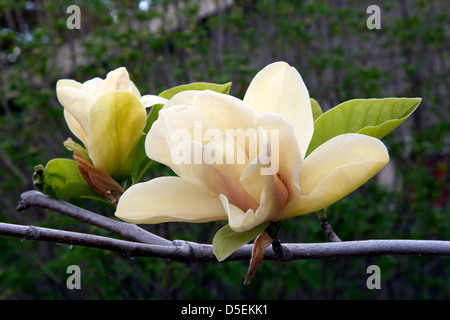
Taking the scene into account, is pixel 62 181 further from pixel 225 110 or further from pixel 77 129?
pixel 225 110

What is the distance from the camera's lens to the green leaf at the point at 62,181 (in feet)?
2.23

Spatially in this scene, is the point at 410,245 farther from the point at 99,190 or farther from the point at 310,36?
the point at 310,36

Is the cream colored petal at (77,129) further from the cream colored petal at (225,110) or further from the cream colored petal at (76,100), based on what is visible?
the cream colored petal at (225,110)

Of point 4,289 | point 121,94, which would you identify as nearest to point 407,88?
point 4,289

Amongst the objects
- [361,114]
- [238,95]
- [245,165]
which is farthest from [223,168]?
[238,95]

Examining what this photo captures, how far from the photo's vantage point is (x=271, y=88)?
59cm

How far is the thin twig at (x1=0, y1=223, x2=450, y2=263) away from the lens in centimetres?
55

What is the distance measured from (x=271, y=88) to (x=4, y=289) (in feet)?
9.06

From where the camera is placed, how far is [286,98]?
579 millimetres

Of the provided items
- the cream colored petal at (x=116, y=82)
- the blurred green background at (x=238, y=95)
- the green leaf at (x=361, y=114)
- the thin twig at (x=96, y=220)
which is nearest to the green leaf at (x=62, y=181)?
the thin twig at (x=96, y=220)

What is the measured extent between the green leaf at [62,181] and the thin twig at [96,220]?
0.01m

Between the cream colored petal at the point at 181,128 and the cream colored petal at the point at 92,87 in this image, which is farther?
the cream colored petal at the point at 92,87

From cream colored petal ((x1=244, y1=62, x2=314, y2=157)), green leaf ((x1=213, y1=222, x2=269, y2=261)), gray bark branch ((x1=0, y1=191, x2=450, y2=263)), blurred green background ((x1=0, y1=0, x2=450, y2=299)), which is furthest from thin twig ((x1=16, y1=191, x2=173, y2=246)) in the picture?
blurred green background ((x1=0, y1=0, x2=450, y2=299))

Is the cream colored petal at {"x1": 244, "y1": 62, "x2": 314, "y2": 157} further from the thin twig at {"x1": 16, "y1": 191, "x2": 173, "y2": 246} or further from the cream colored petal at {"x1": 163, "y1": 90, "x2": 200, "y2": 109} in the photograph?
the thin twig at {"x1": 16, "y1": 191, "x2": 173, "y2": 246}
